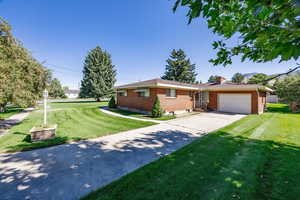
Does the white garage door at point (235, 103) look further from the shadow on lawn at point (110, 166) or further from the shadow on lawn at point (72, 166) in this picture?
the shadow on lawn at point (72, 166)

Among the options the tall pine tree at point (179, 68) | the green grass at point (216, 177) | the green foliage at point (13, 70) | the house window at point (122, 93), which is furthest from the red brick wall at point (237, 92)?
the tall pine tree at point (179, 68)

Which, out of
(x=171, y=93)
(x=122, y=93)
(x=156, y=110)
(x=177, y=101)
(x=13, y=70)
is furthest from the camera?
(x=122, y=93)

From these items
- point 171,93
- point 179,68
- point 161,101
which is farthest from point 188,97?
point 179,68

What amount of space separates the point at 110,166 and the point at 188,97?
1241cm

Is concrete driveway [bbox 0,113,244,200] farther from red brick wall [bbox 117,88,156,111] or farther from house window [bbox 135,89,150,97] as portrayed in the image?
house window [bbox 135,89,150,97]

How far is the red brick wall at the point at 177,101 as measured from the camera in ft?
37.9

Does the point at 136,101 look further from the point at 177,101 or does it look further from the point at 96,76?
the point at 96,76

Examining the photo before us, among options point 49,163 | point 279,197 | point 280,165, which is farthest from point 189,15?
point 49,163

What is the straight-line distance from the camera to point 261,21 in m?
1.63

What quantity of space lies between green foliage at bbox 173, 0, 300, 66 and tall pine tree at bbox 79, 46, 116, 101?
29619 millimetres

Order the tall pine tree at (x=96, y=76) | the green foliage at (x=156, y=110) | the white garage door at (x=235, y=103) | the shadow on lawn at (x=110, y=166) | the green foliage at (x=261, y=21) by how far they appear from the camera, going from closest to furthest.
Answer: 1. the green foliage at (x=261, y=21)
2. the shadow on lawn at (x=110, y=166)
3. the green foliage at (x=156, y=110)
4. the white garage door at (x=235, y=103)
5. the tall pine tree at (x=96, y=76)

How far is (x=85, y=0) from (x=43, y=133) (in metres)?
8.33

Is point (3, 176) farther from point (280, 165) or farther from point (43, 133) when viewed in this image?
point (280, 165)

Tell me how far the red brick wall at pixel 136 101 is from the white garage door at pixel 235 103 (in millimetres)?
8802
